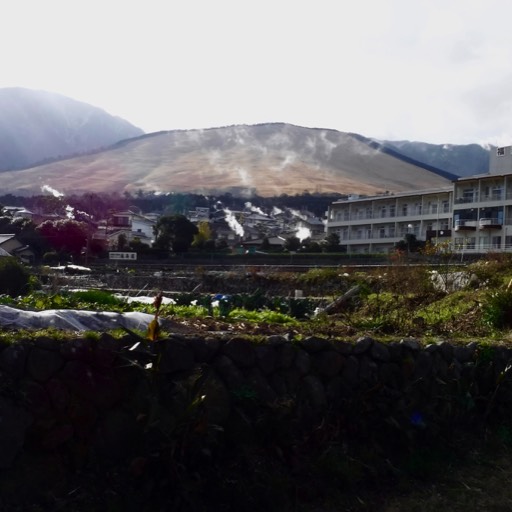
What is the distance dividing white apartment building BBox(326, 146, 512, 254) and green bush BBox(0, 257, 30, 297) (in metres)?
30.3

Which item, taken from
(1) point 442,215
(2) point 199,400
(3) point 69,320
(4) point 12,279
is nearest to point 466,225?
(1) point 442,215

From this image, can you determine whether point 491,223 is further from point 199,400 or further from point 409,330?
point 199,400

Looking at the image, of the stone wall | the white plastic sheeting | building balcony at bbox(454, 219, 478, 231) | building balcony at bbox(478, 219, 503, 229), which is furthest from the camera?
building balcony at bbox(454, 219, 478, 231)

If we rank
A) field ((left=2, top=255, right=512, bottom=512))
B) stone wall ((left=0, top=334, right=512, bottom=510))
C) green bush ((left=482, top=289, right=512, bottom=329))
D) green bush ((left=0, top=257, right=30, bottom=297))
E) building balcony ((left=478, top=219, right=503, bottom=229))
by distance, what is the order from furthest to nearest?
building balcony ((left=478, top=219, right=503, bottom=229)) < green bush ((left=0, top=257, right=30, bottom=297)) < green bush ((left=482, top=289, right=512, bottom=329)) < field ((left=2, top=255, right=512, bottom=512)) < stone wall ((left=0, top=334, right=512, bottom=510))

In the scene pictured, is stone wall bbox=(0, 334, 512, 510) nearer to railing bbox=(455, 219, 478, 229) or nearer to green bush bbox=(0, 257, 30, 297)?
green bush bbox=(0, 257, 30, 297)

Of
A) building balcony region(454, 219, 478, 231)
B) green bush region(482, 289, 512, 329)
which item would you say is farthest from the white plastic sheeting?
building balcony region(454, 219, 478, 231)

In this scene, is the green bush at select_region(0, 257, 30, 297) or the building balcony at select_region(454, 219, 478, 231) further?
the building balcony at select_region(454, 219, 478, 231)

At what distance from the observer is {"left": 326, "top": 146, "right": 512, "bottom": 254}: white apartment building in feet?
161

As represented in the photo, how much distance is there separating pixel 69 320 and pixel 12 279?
11.8 m

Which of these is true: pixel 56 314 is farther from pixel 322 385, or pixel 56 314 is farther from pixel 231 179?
pixel 231 179

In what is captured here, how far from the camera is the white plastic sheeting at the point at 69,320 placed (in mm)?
7428

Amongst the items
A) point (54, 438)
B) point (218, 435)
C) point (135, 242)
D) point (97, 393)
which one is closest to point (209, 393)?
point (218, 435)

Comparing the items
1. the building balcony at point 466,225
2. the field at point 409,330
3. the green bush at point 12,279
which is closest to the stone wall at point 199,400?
the field at point 409,330

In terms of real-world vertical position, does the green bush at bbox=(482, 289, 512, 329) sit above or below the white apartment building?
below
